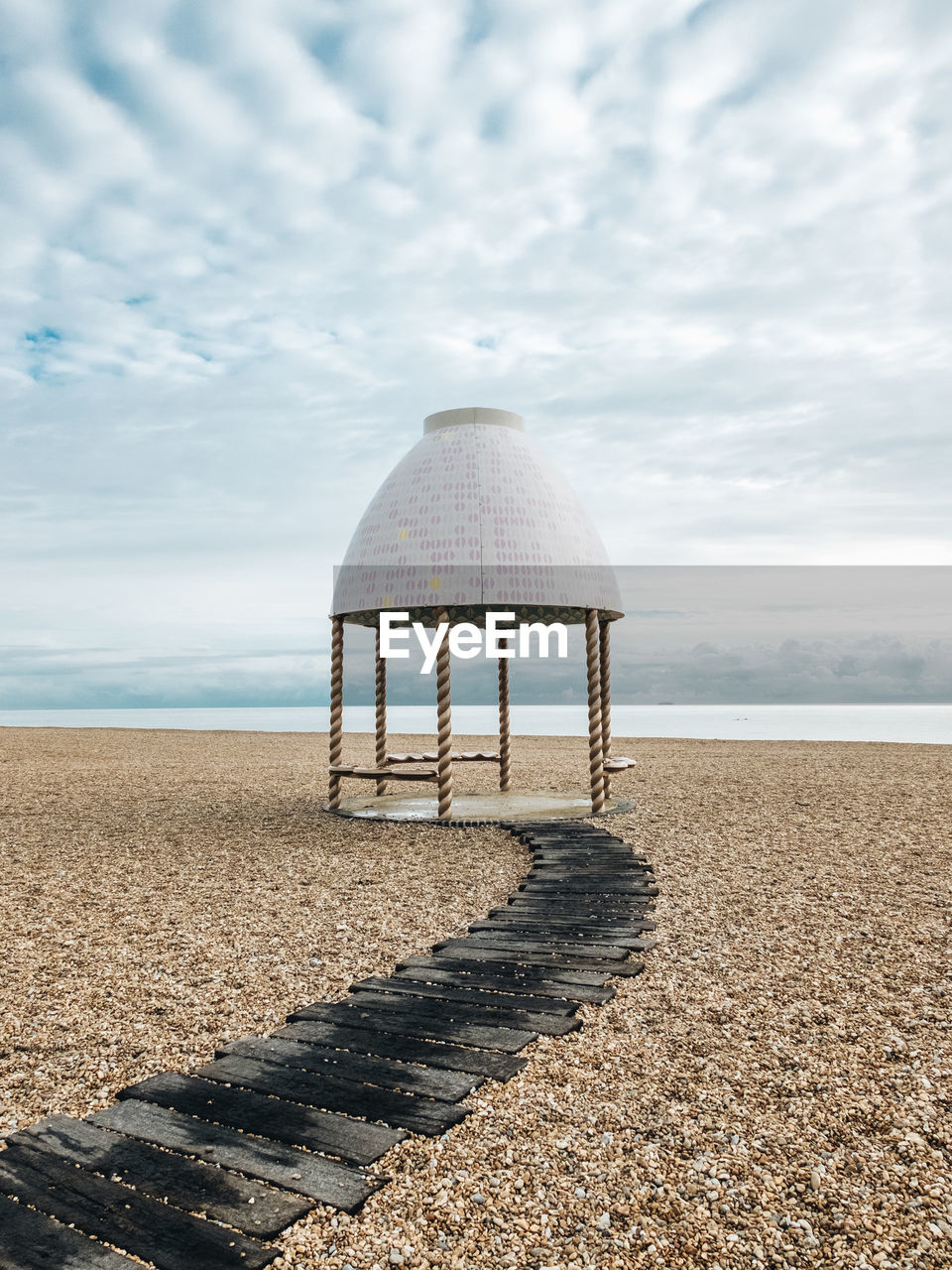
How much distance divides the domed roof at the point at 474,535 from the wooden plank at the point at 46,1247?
373 inches

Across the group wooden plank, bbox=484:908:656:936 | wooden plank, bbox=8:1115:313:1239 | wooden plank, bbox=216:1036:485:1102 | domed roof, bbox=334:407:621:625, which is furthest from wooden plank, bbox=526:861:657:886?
wooden plank, bbox=8:1115:313:1239

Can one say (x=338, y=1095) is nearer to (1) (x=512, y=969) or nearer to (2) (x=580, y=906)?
(1) (x=512, y=969)

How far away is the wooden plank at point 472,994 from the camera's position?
5.33 m

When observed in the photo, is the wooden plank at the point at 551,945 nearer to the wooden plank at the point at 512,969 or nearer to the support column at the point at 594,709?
the wooden plank at the point at 512,969

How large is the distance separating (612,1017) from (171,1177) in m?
2.74

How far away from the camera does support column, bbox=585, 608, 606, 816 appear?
12.9 metres

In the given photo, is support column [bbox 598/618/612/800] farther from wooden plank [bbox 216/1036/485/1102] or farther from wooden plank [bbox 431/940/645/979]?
wooden plank [bbox 216/1036/485/1102]

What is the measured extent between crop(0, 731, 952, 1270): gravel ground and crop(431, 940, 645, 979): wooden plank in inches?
7.7

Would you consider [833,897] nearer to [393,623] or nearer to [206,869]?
[206,869]

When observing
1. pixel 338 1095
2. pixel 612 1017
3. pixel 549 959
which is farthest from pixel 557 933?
pixel 338 1095

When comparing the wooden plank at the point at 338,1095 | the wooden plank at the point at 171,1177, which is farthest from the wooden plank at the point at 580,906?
the wooden plank at the point at 171,1177

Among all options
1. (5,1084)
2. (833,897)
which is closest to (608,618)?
(833,897)

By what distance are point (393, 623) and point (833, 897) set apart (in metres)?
9.20

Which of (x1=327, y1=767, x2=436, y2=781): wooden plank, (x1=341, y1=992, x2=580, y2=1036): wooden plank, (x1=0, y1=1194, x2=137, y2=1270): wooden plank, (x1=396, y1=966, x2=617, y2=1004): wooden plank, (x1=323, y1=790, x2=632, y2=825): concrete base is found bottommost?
(x1=323, y1=790, x2=632, y2=825): concrete base
